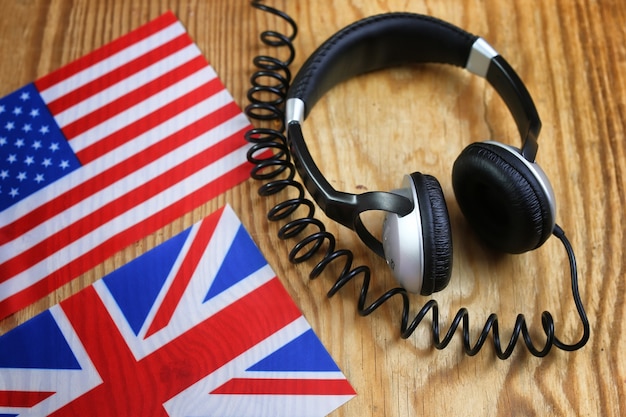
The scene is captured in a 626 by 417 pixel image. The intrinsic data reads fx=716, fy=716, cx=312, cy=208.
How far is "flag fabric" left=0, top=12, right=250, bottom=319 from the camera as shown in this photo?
1084 mm

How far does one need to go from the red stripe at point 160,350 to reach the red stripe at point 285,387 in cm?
4

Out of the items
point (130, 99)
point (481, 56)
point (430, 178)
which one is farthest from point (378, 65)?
point (130, 99)

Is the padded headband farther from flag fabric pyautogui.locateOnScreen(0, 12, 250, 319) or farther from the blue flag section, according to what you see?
the blue flag section

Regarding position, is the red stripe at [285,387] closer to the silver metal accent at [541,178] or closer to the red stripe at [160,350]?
the red stripe at [160,350]

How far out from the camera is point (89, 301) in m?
1.04

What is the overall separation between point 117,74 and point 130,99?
0.06 meters

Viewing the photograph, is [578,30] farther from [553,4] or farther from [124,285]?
[124,285]

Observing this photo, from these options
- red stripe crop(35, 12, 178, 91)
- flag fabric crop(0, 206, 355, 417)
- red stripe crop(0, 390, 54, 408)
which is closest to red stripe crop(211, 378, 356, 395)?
flag fabric crop(0, 206, 355, 417)

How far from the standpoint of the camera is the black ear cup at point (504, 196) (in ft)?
3.11

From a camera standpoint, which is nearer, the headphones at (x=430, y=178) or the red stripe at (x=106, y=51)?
the headphones at (x=430, y=178)

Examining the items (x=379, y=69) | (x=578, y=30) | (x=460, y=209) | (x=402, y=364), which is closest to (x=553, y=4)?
(x=578, y=30)

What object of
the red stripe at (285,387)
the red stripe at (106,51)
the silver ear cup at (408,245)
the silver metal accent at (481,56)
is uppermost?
the red stripe at (106,51)

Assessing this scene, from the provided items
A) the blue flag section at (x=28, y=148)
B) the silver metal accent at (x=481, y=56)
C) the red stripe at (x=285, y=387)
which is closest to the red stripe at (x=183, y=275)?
the red stripe at (x=285, y=387)

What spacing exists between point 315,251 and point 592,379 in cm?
43
